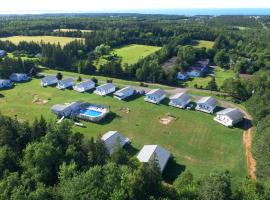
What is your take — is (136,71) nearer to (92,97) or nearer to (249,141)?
(92,97)

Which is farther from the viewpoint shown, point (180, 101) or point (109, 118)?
point (180, 101)

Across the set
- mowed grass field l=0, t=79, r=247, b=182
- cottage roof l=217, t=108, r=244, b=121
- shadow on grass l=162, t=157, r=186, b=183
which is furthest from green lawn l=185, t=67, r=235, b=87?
shadow on grass l=162, t=157, r=186, b=183

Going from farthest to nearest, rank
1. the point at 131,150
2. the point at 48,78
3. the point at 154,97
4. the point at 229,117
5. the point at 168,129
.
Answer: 1. the point at 48,78
2. the point at 154,97
3. the point at 229,117
4. the point at 168,129
5. the point at 131,150

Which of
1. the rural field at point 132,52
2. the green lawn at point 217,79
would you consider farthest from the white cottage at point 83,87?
the green lawn at point 217,79

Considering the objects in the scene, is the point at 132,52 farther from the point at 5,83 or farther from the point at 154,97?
the point at 154,97

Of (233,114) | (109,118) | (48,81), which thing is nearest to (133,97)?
(109,118)

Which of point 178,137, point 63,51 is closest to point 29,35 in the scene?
point 63,51
